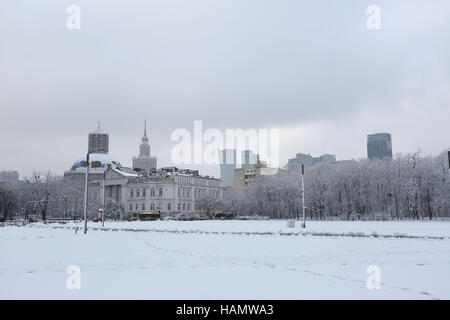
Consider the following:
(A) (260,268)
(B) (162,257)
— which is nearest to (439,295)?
(A) (260,268)

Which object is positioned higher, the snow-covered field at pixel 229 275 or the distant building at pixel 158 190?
the distant building at pixel 158 190

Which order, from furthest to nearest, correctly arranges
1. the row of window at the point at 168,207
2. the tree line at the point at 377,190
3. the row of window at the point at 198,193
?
the row of window at the point at 198,193, the row of window at the point at 168,207, the tree line at the point at 377,190

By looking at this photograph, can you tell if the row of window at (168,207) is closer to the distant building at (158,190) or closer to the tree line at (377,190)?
the distant building at (158,190)

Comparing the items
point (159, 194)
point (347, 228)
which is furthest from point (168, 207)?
point (347, 228)

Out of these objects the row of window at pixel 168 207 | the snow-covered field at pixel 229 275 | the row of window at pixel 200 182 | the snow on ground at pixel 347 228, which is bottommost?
the snow on ground at pixel 347 228

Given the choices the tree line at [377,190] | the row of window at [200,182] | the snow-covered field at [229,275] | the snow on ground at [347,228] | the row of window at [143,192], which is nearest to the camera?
the snow-covered field at [229,275]

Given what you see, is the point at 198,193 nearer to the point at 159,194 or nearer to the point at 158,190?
the point at 159,194

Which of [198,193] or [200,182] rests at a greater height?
[200,182]

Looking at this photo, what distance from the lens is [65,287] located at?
10609 millimetres

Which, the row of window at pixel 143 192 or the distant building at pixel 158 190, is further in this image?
the row of window at pixel 143 192

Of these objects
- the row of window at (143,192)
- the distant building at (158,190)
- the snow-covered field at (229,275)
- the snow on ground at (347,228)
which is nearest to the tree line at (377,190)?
the snow on ground at (347,228)

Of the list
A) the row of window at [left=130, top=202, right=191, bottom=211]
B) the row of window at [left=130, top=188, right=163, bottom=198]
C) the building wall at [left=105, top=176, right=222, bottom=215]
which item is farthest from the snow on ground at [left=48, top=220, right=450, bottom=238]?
the row of window at [left=130, top=188, right=163, bottom=198]

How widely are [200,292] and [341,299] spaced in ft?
10.7

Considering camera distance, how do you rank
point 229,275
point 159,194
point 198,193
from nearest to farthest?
1. point 229,275
2. point 159,194
3. point 198,193
